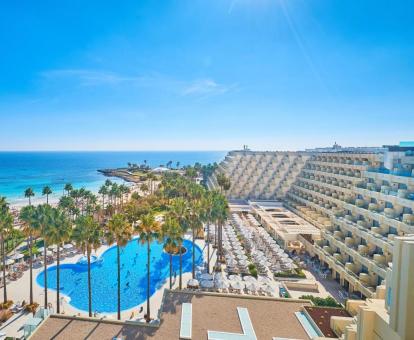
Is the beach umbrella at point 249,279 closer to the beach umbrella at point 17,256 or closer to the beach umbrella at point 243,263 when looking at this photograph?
the beach umbrella at point 243,263

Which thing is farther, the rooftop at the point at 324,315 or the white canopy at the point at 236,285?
the white canopy at the point at 236,285

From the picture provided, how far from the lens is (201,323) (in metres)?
24.9

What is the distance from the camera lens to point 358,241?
124 ft

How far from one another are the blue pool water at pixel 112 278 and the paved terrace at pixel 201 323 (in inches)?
329

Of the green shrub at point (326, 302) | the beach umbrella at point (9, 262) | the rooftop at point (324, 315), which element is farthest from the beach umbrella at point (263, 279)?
the beach umbrella at point (9, 262)

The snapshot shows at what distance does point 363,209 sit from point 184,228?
24.0 metres

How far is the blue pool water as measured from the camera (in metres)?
34.6

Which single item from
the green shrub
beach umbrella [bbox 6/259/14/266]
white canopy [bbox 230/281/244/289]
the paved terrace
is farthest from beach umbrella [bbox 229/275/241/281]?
beach umbrella [bbox 6/259/14/266]

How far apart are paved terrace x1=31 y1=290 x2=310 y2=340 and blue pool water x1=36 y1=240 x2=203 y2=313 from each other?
834cm

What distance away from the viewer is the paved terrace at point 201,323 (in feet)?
76.9

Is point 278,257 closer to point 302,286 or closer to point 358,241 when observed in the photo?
point 302,286

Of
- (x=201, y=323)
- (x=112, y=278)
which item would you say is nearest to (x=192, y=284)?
(x=201, y=323)

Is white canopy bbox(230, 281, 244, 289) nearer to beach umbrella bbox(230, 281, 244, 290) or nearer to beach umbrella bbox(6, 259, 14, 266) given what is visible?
beach umbrella bbox(230, 281, 244, 290)

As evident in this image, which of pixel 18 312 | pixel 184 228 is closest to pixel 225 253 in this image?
pixel 184 228
